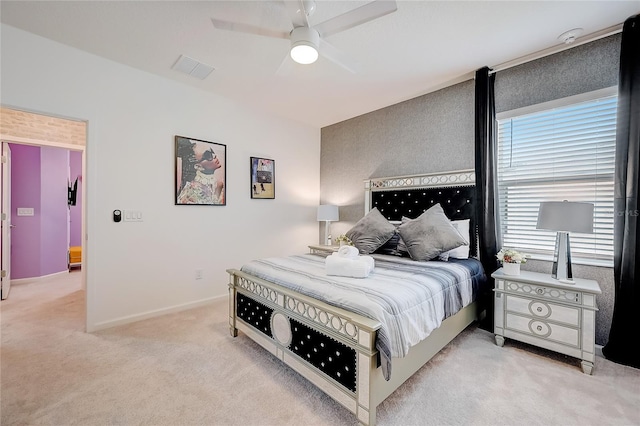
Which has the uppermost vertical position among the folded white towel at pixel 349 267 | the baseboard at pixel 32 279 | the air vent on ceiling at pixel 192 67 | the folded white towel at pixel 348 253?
the air vent on ceiling at pixel 192 67

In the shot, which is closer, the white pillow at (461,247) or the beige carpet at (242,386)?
the beige carpet at (242,386)

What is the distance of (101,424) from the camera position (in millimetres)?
1584

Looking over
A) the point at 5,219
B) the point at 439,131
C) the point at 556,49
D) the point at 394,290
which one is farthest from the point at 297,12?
the point at 5,219

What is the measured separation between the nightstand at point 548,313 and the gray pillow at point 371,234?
1158 millimetres

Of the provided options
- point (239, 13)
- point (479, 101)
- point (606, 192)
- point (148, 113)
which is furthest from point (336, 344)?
point (148, 113)

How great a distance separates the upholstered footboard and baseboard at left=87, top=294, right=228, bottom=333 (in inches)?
50.4

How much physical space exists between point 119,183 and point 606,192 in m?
4.84

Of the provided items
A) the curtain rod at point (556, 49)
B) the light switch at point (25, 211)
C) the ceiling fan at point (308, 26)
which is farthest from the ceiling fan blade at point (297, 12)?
the light switch at point (25, 211)

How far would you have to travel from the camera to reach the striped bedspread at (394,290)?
1587 millimetres

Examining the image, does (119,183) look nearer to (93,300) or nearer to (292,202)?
(93,300)

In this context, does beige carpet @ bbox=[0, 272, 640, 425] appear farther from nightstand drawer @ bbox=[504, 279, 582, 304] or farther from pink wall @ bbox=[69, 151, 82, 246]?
pink wall @ bbox=[69, 151, 82, 246]

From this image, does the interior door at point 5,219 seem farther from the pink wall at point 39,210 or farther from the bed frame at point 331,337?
the bed frame at point 331,337

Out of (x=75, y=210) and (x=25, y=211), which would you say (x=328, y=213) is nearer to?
(x=25, y=211)

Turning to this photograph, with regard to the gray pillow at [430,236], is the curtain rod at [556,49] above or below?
above
